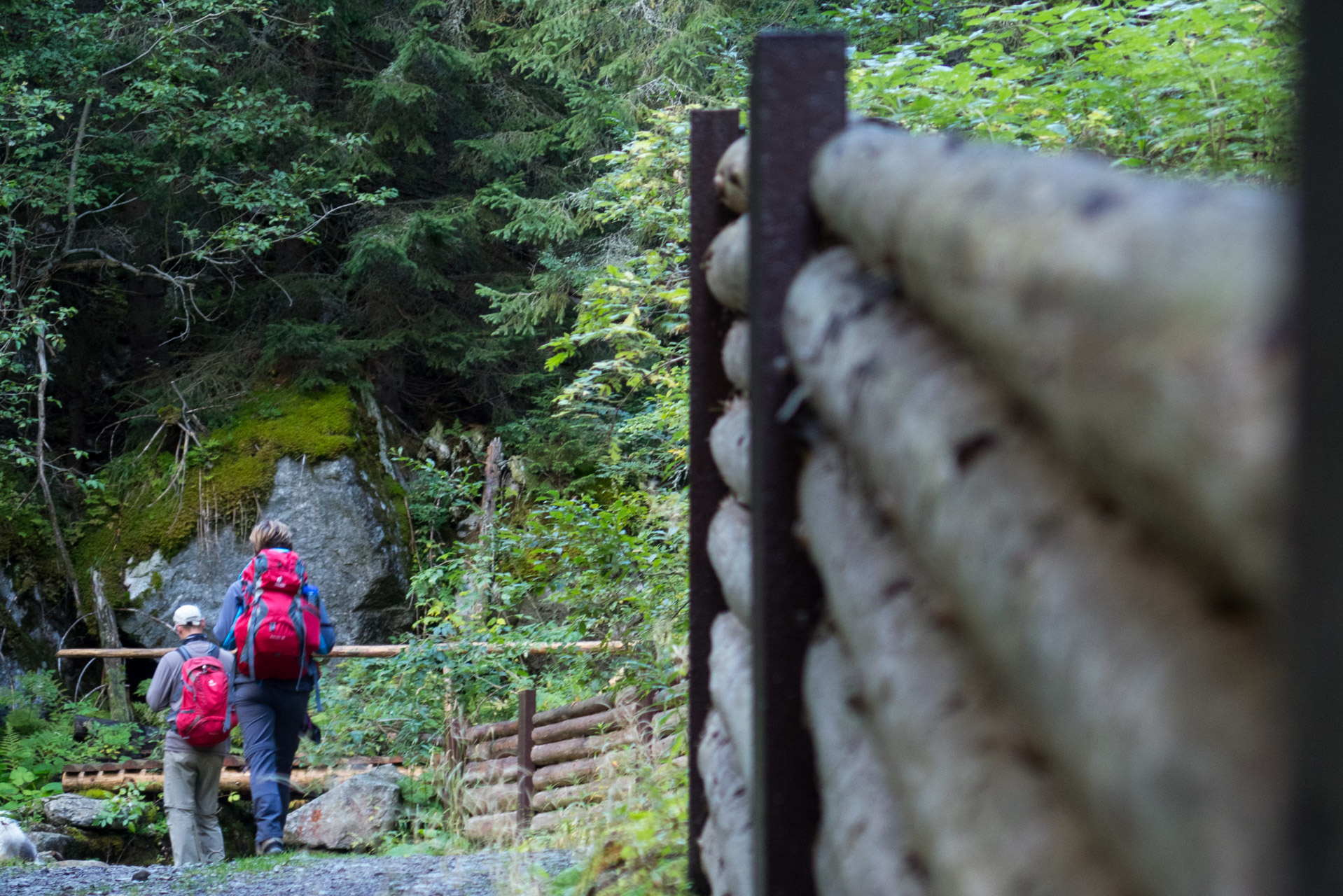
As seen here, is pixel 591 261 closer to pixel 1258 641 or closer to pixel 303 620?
pixel 303 620

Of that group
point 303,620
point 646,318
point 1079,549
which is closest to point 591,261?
point 646,318

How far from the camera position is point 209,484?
1348 centimetres

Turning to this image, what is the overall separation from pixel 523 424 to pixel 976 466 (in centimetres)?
1421

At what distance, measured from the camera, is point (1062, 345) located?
0.69 meters

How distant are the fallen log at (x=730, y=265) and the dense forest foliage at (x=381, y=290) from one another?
4076 mm

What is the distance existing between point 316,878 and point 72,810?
635 cm

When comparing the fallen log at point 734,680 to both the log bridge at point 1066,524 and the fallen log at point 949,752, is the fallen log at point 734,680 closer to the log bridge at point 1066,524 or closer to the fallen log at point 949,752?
the log bridge at point 1066,524

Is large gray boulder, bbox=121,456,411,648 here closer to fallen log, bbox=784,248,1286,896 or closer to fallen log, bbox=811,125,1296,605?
fallen log, bbox=784,248,1286,896

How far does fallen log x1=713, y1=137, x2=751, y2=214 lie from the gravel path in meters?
2.54

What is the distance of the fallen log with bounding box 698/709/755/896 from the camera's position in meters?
2.13

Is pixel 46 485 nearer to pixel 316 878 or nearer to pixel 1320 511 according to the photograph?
pixel 316 878

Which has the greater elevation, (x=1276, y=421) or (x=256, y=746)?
(x=1276, y=421)

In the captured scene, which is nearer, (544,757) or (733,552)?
(733,552)

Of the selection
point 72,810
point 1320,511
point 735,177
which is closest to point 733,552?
point 735,177
